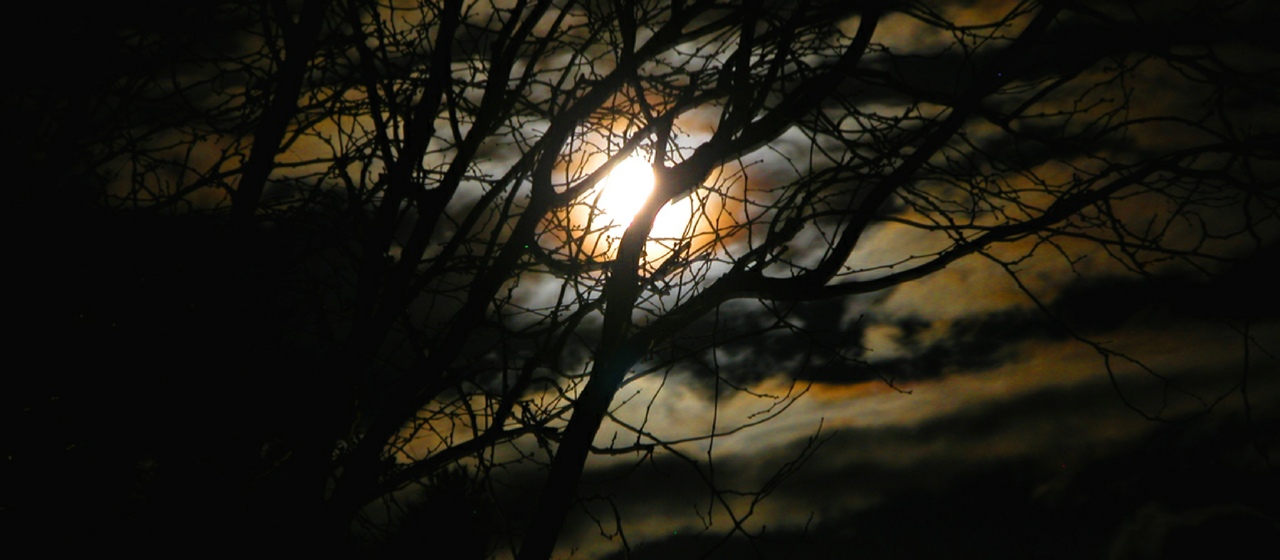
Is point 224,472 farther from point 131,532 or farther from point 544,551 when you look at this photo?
point 544,551

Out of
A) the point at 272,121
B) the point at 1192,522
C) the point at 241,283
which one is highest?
the point at 272,121

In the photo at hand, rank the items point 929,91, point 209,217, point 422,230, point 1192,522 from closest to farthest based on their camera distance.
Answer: point 929,91
point 422,230
point 209,217
point 1192,522

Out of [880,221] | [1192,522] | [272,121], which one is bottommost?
[1192,522]

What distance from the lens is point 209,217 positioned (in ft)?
15.4

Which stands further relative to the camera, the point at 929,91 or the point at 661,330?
the point at 661,330

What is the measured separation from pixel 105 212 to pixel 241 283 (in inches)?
29.9

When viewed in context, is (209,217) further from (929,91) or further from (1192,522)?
(1192,522)

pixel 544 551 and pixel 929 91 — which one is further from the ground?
pixel 929 91

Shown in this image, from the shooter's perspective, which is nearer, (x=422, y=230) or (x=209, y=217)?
(x=422, y=230)

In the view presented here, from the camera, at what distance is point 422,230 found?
4223mm

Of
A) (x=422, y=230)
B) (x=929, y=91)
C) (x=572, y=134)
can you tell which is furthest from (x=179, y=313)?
(x=929, y=91)

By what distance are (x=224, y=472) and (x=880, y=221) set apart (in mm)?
3796

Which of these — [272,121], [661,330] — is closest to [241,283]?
[272,121]

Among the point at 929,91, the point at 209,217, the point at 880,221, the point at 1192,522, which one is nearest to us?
the point at 929,91
